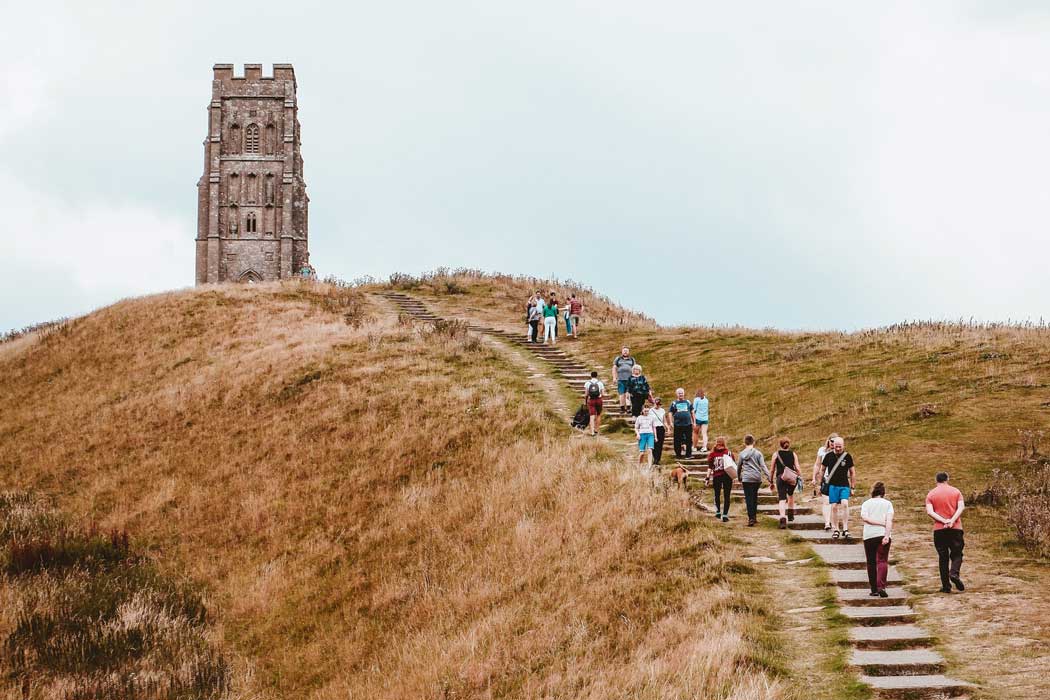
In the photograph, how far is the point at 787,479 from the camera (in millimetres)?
16422

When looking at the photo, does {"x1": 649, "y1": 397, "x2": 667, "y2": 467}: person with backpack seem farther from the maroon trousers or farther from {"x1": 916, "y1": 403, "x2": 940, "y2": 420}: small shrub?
the maroon trousers

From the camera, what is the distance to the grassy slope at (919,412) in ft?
38.9

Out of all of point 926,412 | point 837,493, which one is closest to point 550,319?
point 926,412

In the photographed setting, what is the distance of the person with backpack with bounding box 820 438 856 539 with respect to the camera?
1540cm

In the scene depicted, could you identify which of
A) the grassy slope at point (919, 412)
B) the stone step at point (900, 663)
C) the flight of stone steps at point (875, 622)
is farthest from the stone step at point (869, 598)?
the stone step at point (900, 663)

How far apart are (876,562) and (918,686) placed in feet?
9.62

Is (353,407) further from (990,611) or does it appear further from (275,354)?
(990,611)

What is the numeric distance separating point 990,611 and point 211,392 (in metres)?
21.0

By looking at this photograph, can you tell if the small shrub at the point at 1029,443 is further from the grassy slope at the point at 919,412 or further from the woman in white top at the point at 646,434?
the woman in white top at the point at 646,434

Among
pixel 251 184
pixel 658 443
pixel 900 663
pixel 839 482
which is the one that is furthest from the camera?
pixel 251 184

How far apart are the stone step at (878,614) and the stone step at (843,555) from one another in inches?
63.8

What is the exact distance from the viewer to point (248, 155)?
286 feet

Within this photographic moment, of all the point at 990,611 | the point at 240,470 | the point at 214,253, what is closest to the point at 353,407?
the point at 240,470

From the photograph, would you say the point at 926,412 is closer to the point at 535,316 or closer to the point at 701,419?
the point at 701,419
